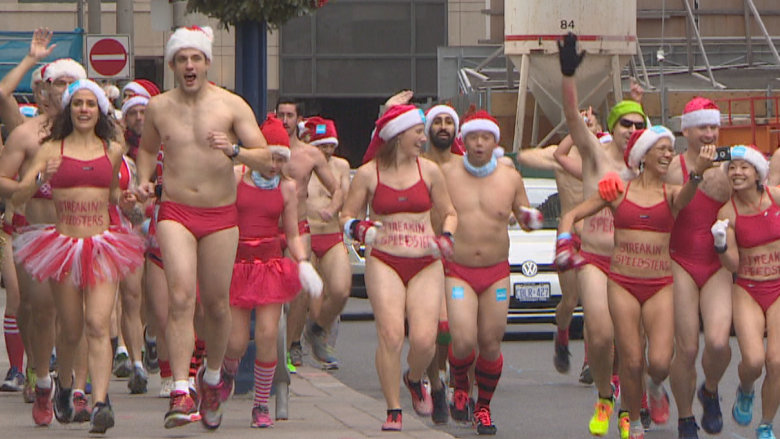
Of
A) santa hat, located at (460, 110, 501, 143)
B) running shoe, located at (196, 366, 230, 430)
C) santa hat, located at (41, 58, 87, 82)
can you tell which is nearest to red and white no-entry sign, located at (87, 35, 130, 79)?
santa hat, located at (41, 58, 87, 82)

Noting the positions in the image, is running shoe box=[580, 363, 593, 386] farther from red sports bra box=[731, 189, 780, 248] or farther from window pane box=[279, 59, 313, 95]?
window pane box=[279, 59, 313, 95]

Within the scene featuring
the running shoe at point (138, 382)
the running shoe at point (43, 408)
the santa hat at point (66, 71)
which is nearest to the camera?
the running shoe at point (43, 408)

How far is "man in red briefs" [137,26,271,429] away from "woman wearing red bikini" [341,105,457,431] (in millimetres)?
989

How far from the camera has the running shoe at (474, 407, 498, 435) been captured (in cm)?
1112

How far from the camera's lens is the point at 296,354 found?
1541cm

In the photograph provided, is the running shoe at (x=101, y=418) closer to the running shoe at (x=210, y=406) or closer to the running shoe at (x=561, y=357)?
the running shoe at (x=210, y=406)

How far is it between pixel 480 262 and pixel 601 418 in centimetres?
126

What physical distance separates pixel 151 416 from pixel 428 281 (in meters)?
2.03

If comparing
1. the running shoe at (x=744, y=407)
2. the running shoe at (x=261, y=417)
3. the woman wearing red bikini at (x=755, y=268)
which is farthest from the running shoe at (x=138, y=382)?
the woman wearing red bikini at (x=755, y=268)

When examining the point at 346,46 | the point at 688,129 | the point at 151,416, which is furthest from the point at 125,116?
the point at 346,46

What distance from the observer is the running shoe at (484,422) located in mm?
11117

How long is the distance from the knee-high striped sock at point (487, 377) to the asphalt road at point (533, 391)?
24cm

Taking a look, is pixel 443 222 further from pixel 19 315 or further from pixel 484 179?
pixel 19 315

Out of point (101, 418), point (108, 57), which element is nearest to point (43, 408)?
point (101, 418)
